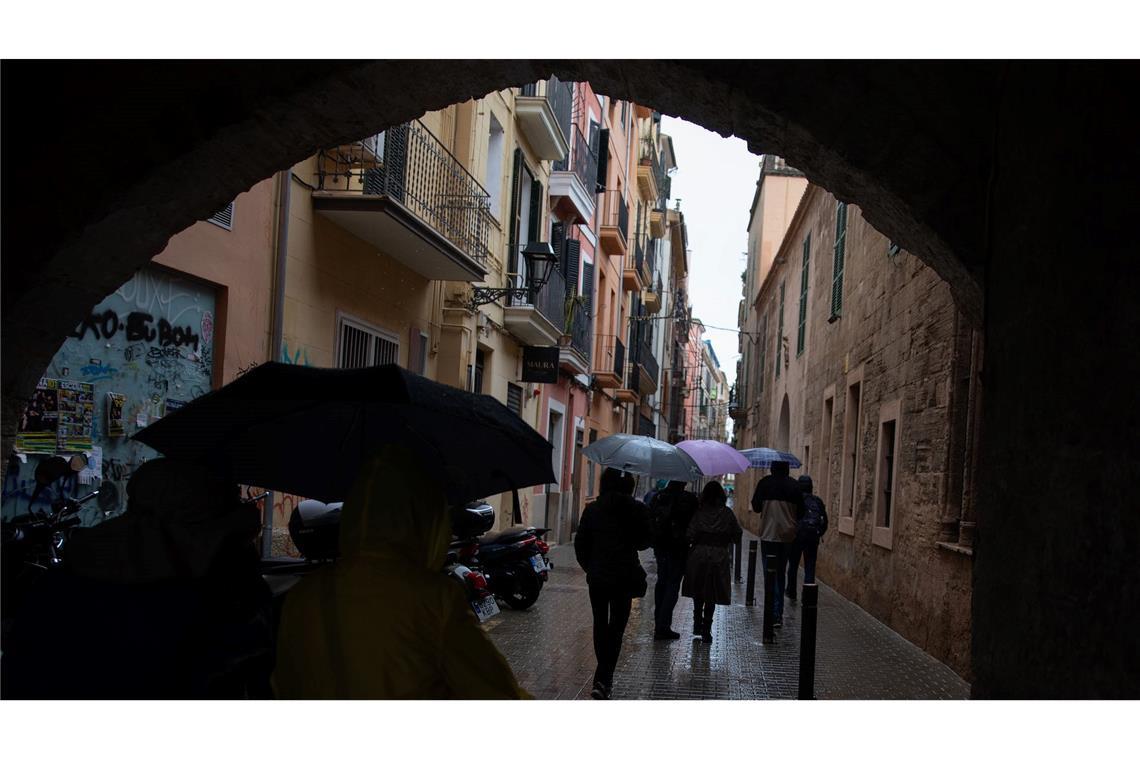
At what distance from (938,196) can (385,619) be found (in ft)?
8.96

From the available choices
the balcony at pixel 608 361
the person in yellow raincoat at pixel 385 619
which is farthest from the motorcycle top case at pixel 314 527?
the balcony at pixel 608 361

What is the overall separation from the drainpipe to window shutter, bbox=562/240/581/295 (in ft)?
35.6

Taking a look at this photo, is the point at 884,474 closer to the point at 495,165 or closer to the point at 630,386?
the point at 495,165

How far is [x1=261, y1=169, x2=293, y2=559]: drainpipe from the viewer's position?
9438 millimetres

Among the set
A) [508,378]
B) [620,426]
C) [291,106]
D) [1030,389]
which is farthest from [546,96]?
[620,426]

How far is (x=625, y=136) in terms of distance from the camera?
31.6 meters

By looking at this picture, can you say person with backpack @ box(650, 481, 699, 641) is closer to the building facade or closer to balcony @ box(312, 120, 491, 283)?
the building facade

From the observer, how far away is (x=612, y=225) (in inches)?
1091

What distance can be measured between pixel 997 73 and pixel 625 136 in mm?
28254

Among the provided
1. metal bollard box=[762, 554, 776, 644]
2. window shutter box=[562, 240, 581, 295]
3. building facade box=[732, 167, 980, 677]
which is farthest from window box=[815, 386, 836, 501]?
→ metal bollard box=[762, 554, 776, 644]

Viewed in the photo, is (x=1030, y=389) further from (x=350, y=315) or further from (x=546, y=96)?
(x=546, y=96)

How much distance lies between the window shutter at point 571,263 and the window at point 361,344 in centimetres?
782

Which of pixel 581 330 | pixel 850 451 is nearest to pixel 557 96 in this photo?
pixel 581 330

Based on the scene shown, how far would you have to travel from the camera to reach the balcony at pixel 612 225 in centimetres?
2741
